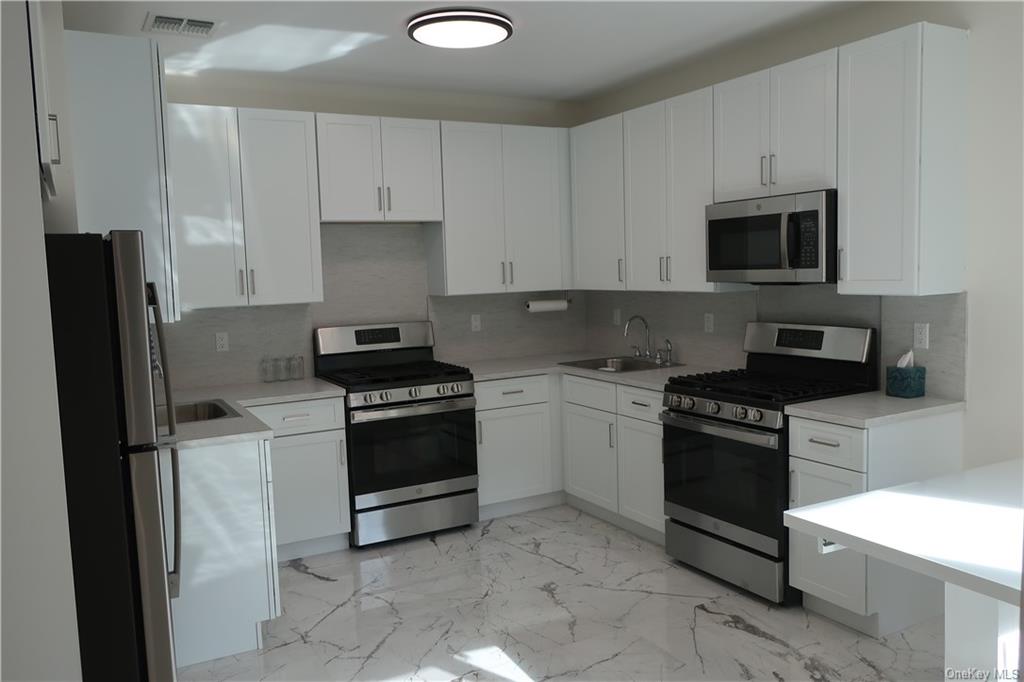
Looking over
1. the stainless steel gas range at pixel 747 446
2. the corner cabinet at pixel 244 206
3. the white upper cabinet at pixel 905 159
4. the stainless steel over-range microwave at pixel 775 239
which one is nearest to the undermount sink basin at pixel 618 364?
the stainless steel gas range at pixel 747 446

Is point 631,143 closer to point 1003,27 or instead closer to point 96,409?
point 1003,27

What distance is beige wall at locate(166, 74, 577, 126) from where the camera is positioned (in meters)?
4.21

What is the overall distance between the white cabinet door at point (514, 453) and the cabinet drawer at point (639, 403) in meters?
0.66

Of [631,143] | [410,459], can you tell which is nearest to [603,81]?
[631,143]

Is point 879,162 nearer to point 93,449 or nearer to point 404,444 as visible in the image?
point 404,444

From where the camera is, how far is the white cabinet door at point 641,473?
3.94m

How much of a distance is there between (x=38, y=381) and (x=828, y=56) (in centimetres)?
309

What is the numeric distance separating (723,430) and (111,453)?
8.19 ft

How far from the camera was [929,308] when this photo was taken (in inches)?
127

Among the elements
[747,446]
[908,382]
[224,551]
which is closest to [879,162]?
[908,382]

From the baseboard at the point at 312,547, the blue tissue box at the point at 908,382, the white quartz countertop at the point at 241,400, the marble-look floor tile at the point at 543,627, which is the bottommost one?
the marble-look floor tile at the point at 543,627

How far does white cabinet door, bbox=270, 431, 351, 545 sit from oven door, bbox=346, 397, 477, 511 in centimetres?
7

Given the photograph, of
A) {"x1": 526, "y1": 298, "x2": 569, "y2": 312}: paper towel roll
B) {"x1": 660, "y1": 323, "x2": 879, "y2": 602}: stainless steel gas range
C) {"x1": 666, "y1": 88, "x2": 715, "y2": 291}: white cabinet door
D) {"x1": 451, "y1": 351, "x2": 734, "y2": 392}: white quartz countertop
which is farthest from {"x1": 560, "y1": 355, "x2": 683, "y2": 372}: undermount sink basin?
{"x1": 660, "y1": 323, "x2": 879, "y2": 602}: stainless steel gas range

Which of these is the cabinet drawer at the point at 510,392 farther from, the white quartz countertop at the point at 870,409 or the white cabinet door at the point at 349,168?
the white quartz countertop at the point at 870,409
